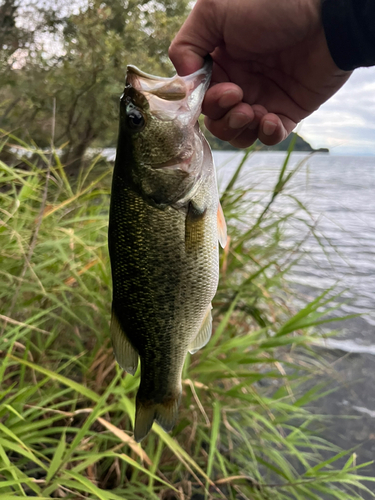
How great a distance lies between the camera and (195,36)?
161 cm

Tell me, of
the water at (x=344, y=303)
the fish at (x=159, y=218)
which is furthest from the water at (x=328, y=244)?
the fish at (x=159, y=218)

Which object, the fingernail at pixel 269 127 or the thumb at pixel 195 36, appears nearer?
the thumb at pixel 195 36

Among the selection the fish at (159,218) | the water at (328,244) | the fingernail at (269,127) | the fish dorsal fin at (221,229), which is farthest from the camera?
the water at (328,244)

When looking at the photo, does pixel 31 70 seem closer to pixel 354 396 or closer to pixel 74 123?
pixel 74 123

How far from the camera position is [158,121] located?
53.0 inches

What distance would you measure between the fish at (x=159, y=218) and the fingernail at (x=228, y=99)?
0.20 meters

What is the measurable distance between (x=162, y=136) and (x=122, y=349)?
0.82 metres

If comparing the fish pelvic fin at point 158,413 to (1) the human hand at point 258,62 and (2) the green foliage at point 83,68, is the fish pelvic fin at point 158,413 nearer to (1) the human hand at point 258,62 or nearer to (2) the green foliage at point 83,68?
(1) the human hand at point 258,62

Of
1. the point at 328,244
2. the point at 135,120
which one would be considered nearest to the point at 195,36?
the point at 135,120

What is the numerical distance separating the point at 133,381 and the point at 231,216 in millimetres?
1726

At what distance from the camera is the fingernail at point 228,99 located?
1551 mm

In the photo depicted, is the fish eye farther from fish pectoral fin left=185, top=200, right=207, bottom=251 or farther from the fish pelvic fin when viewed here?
the fish pelvic fin

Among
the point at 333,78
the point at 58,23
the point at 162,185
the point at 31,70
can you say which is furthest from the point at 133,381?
the point at 58,23

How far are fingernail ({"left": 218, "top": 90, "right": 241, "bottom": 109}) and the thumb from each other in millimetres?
164
